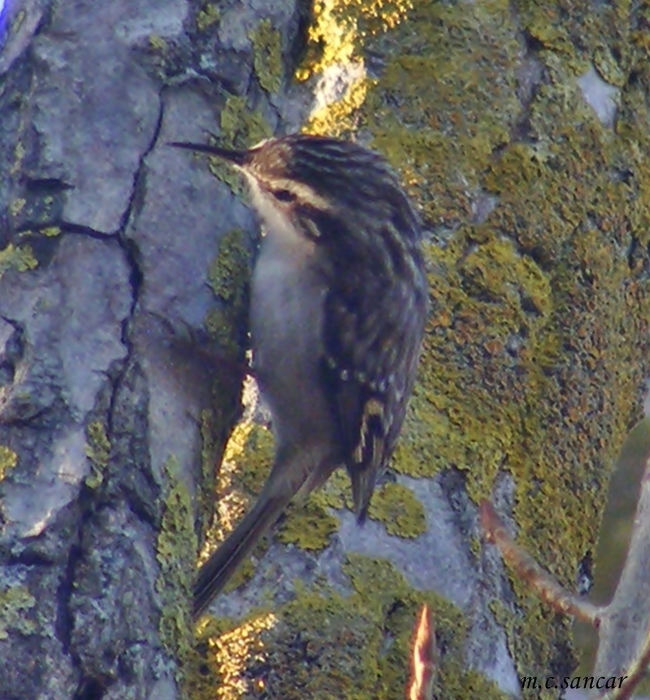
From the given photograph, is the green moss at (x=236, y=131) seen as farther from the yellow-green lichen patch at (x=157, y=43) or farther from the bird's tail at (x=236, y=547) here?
the bird's tail at (x=236, y=547)

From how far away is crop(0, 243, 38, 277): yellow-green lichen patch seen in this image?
2.21m

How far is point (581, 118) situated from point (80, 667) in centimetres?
175

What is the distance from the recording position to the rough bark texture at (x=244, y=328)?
2094 mm

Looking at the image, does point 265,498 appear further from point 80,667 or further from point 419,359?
point 80,667

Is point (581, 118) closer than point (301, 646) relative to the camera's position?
No

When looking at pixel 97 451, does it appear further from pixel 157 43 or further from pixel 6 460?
pixel 157 43

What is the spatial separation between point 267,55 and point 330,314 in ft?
2.20

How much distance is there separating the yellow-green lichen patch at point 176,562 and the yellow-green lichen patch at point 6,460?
0.78 ft

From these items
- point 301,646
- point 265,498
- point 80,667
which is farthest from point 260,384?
point 80,667

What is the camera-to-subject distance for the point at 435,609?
8.79 ft

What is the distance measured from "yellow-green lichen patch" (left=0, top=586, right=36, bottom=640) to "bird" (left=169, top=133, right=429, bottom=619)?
0.74 m

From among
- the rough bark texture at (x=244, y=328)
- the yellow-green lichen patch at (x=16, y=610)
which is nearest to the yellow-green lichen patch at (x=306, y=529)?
the rough bark texture at (x=244, y=328)

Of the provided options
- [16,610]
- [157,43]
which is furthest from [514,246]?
[16,610]

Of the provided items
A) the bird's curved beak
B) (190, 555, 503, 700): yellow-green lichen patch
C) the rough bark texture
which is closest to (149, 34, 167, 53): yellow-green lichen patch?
the rough bark texture
